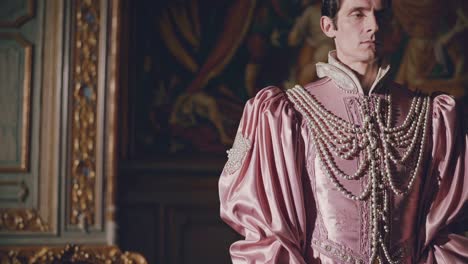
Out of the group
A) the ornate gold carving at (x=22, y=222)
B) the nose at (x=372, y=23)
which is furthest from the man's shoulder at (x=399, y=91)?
the ornate gold carving at (x=22, y=222)

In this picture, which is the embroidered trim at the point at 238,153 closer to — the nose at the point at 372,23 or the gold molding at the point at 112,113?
the nose at the point at 372,23

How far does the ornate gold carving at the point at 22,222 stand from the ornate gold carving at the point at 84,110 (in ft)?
0.35

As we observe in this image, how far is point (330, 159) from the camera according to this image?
124cm

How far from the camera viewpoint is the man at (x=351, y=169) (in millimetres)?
1215

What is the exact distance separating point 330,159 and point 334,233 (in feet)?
0.39

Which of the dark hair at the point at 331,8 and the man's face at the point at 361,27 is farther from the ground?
the dark hair at the point at 331,8

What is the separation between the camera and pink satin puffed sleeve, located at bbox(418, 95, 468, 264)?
1232mm

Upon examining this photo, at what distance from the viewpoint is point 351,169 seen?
1.24 metres

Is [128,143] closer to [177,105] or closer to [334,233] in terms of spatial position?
[177,105]

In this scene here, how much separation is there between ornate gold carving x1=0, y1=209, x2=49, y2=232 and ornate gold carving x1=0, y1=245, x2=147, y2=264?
75mm

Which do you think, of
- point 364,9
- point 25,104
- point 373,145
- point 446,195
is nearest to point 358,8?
point 364,9

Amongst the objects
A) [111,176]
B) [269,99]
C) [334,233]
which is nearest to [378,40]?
[269,99]

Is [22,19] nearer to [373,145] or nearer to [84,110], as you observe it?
[84,110]

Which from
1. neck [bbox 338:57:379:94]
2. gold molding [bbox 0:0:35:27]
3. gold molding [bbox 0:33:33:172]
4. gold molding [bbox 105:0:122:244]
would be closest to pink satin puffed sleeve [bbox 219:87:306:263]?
neck [bbox 338:57:379:94]
